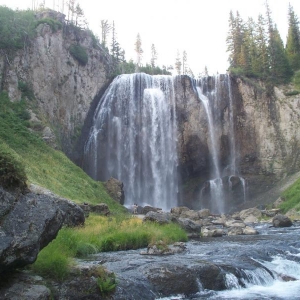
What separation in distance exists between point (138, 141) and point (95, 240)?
115ft

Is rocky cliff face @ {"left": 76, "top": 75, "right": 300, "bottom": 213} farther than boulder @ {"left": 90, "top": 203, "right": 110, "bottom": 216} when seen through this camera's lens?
Yes

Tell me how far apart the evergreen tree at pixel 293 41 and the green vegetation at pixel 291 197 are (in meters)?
23.8

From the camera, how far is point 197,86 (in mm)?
53156

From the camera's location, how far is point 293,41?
6181cm

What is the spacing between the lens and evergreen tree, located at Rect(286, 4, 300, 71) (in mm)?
57500

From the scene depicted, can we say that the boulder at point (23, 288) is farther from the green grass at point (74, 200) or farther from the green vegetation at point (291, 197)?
the green vegetation at point (291, 197)

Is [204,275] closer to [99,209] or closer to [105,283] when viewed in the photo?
[105,283]

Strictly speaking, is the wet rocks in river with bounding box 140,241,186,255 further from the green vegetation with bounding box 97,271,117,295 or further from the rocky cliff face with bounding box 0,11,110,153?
the rocky cliff face with bounding box 0,11,110,153

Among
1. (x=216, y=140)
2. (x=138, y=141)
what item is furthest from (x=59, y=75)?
(x=216, y=140)

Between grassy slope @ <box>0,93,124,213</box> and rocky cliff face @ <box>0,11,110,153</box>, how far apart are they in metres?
3.70

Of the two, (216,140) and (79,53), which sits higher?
(79,53)

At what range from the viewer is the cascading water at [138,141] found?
4734 cm

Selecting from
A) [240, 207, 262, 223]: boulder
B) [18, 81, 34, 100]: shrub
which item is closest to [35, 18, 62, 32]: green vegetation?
[18, 81, 34, 100]: shrub

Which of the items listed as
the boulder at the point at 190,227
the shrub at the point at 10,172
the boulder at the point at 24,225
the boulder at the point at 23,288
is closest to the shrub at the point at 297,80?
the boulder at the point at 190,227
